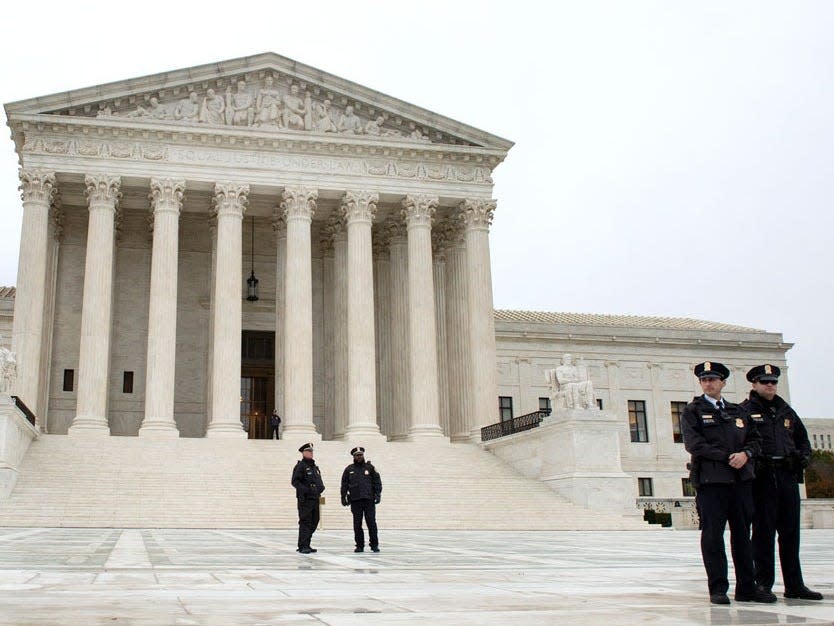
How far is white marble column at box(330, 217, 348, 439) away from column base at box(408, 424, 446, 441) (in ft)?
14.0

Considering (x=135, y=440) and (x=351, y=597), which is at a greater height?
(x=135, y=440)

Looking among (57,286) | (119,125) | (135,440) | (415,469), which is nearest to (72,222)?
(57,286)

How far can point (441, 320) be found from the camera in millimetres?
45906

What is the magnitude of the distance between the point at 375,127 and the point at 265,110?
5.07 m

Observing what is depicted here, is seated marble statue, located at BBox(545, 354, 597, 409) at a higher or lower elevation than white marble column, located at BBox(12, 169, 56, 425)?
lower

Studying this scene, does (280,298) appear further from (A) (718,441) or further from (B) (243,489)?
(A) (718,441)

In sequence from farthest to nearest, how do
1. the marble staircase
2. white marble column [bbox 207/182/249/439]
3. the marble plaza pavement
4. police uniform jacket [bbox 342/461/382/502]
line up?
white marble column [bbox 207/182/249/439] < the marble staircase < police uniform jacket [bbox 342/461/382/502] < the marble plaza pavement

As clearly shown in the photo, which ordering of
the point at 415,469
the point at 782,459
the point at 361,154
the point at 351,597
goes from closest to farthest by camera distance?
the point at 351,597 < the point at 782,459 < the point at 415,469 < the point at 361,154

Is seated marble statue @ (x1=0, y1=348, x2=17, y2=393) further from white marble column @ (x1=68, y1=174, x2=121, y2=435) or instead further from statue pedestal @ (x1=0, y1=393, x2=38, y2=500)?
white marble column @ (x1=68, y1=174, x2=121, y2=435)

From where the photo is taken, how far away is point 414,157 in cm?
4334

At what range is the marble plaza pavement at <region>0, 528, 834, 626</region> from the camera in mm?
6250

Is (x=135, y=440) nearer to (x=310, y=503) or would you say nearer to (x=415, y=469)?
(x=415, y=469)

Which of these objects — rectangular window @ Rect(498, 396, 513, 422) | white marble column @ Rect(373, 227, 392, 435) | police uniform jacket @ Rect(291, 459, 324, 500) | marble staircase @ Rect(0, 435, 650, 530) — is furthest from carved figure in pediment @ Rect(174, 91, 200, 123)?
police uniform jacket @ Rect(291, 459, 324, 500)

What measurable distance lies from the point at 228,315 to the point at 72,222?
11170 millimetres
